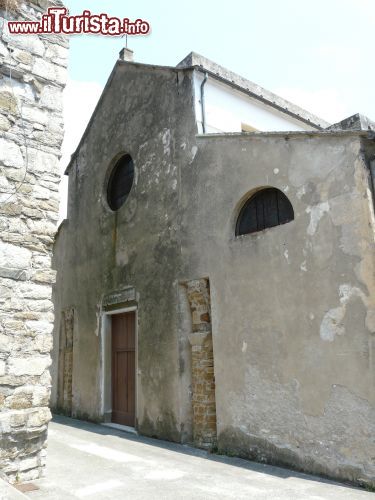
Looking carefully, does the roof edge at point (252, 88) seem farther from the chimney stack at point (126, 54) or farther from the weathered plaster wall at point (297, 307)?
the weathered plaster wall at point (297, 307)

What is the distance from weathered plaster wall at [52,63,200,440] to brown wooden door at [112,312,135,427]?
0.30 m

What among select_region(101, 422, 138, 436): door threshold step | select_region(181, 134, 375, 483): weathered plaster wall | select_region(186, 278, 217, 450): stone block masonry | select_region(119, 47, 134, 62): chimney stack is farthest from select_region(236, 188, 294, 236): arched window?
select_region(119, 47, 134, 62): chimney stack

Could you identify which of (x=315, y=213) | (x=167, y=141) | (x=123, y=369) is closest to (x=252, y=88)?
(x=167, y=141)

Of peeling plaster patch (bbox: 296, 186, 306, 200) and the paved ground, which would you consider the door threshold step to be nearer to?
the paved ground

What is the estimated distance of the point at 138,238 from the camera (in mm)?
7973

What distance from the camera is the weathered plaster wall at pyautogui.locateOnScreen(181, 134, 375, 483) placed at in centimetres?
442

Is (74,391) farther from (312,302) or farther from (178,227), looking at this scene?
(312,302)

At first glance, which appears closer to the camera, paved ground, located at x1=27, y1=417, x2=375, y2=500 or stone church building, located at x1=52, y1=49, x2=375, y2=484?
paved ground, located at x1=27, y1=417, x2=375, y2=500

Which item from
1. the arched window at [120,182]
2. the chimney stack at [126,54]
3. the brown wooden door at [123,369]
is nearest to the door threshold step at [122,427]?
the brown wooden door at [123,369]

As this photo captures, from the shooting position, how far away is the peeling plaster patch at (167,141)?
755 centimetres

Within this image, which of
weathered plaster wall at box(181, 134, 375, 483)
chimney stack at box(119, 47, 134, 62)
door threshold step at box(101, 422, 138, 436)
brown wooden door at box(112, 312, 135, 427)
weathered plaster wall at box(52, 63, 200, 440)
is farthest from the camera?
chimney stack at box(119, 47, 134, 62)

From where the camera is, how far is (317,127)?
1045 cm

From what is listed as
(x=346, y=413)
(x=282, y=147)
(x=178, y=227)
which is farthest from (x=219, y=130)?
(x=346, y=413)

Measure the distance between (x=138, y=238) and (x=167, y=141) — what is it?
1.79 meters
